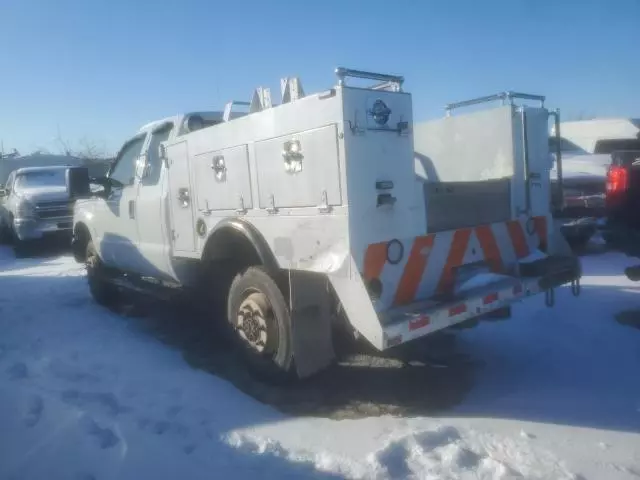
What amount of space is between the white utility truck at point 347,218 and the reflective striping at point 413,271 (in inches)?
0.4

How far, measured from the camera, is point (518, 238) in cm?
453

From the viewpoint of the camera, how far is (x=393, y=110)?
3.52 m

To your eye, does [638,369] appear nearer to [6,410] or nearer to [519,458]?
[519,458]

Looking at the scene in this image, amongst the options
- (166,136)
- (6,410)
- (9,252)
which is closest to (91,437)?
(6,410)

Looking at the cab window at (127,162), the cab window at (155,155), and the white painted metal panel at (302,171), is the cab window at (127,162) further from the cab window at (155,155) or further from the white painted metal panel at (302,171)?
the white painted metal panel at (302,171)

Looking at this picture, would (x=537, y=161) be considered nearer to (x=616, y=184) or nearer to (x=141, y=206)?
(x=616, y=184)

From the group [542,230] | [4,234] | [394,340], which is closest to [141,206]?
[394,340]

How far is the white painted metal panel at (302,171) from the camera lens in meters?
3.35

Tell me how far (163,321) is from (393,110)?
428 centimetres

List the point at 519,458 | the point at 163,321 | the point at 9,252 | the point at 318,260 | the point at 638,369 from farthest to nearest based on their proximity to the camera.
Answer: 1. the point at 9,252
2. the point at 163,321
3. the point at 638,369
4. the point at 318,260
5. the point at 519,458

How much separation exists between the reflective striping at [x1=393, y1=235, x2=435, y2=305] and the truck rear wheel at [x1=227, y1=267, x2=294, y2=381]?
0.84 meters

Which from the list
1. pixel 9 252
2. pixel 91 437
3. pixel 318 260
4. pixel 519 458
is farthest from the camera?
pixel 9 252

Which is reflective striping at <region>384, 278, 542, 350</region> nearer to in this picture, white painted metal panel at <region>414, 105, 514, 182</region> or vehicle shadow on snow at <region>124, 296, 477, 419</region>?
vehicle shadow on snow at <region>124, 296, 477, 419</region>

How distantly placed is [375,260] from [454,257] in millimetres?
832
